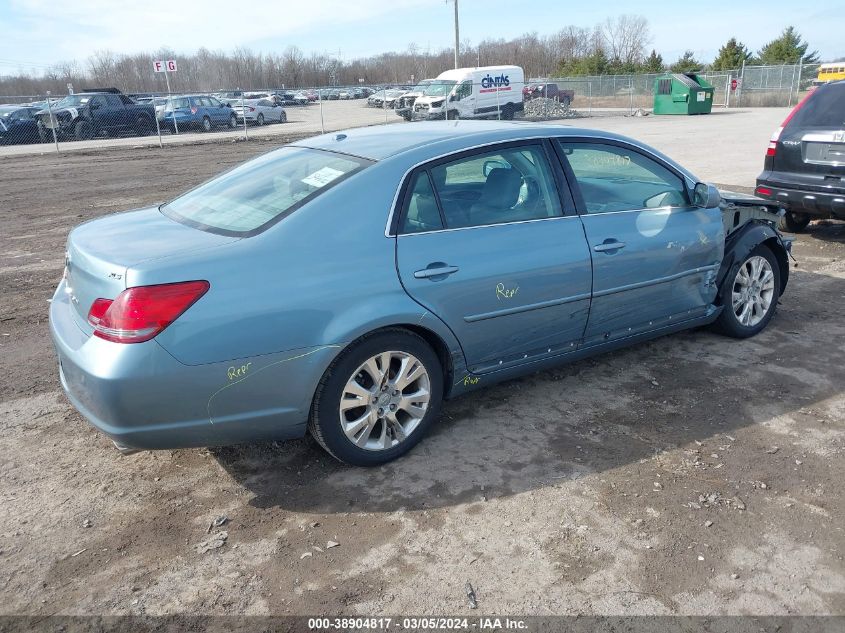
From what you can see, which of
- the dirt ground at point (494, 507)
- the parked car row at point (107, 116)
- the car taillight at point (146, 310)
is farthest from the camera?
the parked car row at point (107, 116)

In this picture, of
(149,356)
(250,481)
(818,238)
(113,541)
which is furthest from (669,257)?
(818,238)

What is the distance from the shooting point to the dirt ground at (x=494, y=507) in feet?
8.82

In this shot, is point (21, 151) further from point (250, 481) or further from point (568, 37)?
point (568, 37)

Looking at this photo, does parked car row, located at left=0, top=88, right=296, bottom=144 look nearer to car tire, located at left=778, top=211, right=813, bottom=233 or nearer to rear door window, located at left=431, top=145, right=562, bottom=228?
car tire, located at left=778, top=211, right=813, bottom=233

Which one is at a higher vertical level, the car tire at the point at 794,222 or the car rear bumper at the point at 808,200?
the car rear bumper at the point at 808,200

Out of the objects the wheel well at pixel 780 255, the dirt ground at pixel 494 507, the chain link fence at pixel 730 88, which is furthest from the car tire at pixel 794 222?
the chain link fence at pixel 730 88

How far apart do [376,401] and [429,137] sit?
151cm

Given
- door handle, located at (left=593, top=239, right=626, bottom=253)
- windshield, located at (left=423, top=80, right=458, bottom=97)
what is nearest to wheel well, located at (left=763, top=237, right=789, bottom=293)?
door handle, located at (left=593, top=239, right=626, bottom=253)

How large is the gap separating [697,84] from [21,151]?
92.7 ft

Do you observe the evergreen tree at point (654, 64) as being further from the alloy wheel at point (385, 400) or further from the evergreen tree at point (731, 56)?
the alloy wheel at point (385, 400)

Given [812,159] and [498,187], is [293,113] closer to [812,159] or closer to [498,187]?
[812,159]

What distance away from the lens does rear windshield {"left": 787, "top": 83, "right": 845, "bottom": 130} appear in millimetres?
7168

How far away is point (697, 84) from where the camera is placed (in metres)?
32.8

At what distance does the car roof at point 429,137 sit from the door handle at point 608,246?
2.28 feet
